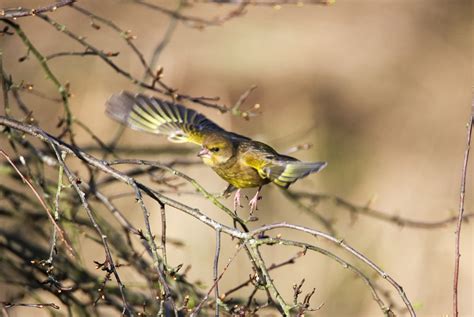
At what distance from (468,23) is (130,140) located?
431 centimetres

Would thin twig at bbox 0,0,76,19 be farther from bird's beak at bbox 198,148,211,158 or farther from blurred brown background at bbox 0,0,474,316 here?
blurred brown background at bbox 0,0,474,316

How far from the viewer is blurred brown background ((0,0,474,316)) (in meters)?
8.70

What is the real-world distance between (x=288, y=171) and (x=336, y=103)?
6.54 m

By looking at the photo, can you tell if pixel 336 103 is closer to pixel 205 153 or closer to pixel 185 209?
pixel 205 153

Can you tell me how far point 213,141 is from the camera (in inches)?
176

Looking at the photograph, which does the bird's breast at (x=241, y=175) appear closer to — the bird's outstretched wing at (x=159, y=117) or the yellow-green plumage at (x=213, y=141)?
the yellow-green plumage at (x=213, y=141)

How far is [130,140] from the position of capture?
9320 mm

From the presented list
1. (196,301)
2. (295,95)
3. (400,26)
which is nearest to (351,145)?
(295,95)

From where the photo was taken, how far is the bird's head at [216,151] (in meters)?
4.39

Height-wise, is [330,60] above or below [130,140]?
above

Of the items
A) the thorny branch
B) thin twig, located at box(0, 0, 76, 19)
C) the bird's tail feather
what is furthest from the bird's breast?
thin twig, located at box(0, 0, 76, 19)

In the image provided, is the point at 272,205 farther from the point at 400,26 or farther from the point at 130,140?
the point at 400,26

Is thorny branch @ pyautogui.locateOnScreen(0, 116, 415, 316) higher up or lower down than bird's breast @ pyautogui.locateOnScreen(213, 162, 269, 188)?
lower down

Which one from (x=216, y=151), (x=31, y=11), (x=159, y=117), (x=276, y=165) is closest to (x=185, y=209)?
(x=31, y=11)
